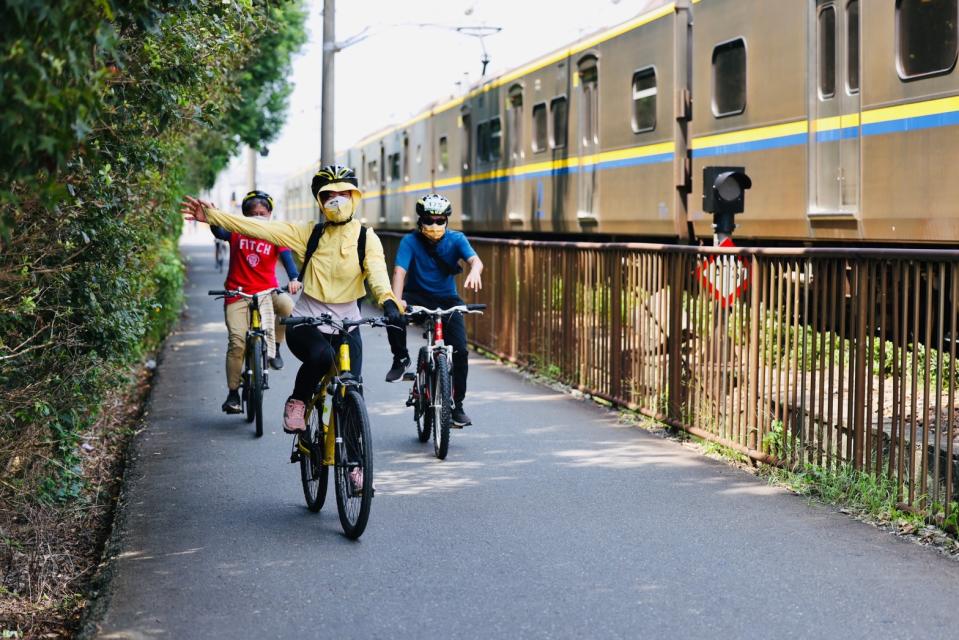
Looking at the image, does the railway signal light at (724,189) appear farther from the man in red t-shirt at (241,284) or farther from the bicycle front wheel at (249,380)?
the bicycle front wheel at (249,380)

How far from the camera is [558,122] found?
20.4 meters

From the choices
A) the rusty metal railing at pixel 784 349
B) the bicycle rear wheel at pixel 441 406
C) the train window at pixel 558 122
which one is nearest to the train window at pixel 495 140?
the train window at pixel 558 122

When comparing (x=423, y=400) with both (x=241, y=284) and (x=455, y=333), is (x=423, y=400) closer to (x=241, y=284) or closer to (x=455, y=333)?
(x=455, y=333)

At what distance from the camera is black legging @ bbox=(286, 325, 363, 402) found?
7398 mm

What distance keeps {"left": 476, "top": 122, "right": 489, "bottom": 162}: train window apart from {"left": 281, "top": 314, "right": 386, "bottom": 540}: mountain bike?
1783 centimetres

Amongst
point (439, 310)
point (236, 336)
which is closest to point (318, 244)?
point (439, 310)

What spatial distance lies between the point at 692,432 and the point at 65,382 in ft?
15.3

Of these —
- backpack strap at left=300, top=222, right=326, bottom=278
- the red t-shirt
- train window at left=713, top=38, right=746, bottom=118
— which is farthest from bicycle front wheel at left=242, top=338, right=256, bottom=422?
train window at left=713, top=38, right=746, bottom=118

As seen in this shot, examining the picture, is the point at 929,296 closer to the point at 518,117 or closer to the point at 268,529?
the point at 268,529

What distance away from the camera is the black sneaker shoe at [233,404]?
10938 millimetres

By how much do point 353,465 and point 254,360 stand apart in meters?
3.82

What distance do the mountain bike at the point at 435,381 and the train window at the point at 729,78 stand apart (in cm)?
580

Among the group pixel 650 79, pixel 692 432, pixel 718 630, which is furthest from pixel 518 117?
pixel 718 630

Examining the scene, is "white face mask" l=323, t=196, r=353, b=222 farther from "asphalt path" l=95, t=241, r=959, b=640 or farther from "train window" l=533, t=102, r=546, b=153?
"train window" l=533, t=102, r=546, b=153
